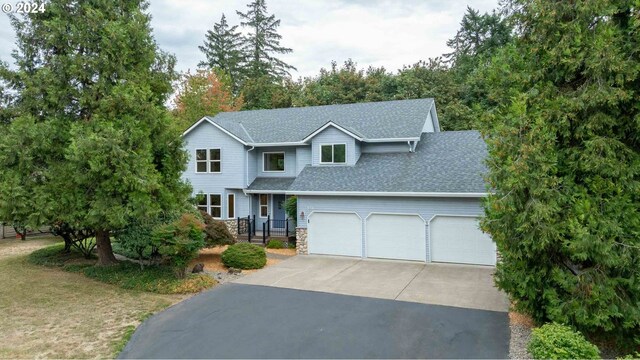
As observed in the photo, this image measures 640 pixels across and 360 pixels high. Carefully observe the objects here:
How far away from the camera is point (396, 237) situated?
1567cm

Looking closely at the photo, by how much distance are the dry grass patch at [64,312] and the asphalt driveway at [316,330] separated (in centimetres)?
66

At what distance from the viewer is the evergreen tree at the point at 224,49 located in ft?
153

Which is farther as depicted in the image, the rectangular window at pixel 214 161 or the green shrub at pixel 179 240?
the rectangular window at pixel 214 161

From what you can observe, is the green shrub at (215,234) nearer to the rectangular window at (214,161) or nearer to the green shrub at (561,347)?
the rectangular window at (214,161)

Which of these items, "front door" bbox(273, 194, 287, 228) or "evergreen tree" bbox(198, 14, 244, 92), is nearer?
"front door" bbox(273, 194, 287, 228)

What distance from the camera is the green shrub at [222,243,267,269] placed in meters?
14.4

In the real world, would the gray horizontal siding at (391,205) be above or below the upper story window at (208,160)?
below

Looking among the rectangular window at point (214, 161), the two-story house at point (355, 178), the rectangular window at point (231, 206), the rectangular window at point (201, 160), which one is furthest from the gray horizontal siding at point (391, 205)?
the rectangular window at point (201, 160)

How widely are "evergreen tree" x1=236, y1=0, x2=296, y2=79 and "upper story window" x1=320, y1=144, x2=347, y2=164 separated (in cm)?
3064

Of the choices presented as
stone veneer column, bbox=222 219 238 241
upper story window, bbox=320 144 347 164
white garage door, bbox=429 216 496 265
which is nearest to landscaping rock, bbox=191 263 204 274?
stone veneer column, bbox=222 219 238 241

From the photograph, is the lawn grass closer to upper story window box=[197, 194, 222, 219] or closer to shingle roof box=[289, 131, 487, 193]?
shingle roof box=[289, 131, 487, 193]

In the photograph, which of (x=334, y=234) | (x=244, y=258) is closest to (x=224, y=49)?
(x=334, y=234)

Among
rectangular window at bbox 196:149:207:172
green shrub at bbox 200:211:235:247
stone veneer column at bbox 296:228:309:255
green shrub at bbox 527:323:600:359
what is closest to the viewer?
green shrub at bbox 527:323:600:359

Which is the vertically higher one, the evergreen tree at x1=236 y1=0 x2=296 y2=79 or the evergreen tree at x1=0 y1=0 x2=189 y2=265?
the evergreen tree at x1=236 y1=0 x2=296 y2=79
